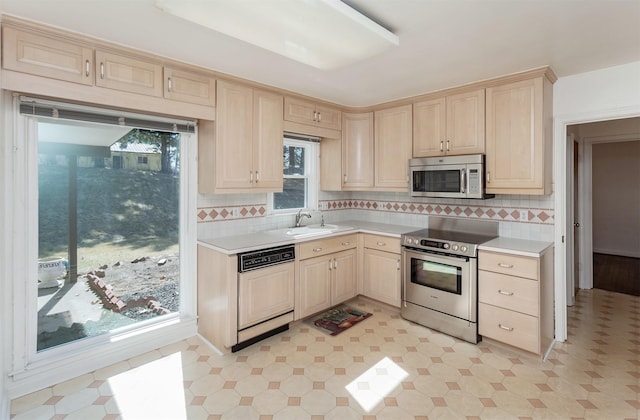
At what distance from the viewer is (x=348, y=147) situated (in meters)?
3.96

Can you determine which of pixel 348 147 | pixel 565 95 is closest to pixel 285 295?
pixel 348 147

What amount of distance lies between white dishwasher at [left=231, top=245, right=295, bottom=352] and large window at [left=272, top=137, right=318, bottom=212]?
890 mm

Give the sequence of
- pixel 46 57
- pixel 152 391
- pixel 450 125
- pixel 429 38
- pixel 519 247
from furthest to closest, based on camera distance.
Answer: pixel 450 125, pixel 519 247, pixel 152 391, pixel 429 38, pixel 46 57

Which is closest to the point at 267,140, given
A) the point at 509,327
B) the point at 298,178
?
the point at 298,178

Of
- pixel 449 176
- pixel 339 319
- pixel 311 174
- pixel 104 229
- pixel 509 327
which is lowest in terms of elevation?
pixel 339 319

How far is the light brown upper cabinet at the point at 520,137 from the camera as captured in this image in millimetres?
2623

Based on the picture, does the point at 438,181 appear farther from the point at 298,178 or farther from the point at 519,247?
the point at 298,178

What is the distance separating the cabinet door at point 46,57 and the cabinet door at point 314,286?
2237mm

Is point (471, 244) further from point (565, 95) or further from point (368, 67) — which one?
point (368, 67)

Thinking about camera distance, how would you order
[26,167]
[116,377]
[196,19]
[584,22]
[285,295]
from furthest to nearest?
[285,295]
[116,377]
[26,167]
[584,22]
[196,19]

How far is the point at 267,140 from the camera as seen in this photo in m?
3.09

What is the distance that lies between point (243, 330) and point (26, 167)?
1954 millimetres

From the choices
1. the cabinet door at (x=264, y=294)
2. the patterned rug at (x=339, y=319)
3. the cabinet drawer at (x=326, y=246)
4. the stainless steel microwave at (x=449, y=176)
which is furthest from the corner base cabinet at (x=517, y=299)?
the cabinet door at (x=264, y=294)

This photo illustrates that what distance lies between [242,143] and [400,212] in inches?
85.3
